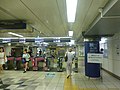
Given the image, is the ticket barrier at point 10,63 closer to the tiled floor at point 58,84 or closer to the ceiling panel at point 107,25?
the tiled floor at point 58,84

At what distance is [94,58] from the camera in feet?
33.4

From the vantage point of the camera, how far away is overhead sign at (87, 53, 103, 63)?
10125mm

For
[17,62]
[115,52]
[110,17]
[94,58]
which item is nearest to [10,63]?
[17,62]

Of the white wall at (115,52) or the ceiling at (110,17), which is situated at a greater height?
the ceiling at (110,17)

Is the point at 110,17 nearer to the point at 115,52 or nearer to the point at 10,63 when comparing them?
the point at 115,52

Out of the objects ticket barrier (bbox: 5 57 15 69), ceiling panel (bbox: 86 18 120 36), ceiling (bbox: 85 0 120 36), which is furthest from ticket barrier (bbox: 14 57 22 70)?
ceiling (bbox: 85 0 120 36)

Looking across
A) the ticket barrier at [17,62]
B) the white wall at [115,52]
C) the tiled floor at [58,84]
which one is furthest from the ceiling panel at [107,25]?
the ticket barrier at [17,62]

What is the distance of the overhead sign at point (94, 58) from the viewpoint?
10125mm

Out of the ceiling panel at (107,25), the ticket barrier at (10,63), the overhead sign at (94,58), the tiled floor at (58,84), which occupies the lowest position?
the tiled floor at (58,84)

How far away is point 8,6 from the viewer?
565cm

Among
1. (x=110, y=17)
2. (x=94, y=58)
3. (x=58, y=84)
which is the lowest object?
(x=58, y=84)

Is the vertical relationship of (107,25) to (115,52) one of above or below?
above

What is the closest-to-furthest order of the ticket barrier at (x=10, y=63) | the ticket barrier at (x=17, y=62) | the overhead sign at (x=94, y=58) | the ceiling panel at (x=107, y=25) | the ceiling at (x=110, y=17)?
the ceiling at (x=110, y=17)
the ceiling panel at (x=107, y=25)
the overhead sign at (x=94, y=58)
the ticket barrier at (x=17, y=62)
the ticket barrier at (x=10, y=63)

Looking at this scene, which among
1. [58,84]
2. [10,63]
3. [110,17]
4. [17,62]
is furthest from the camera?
[10,63]
